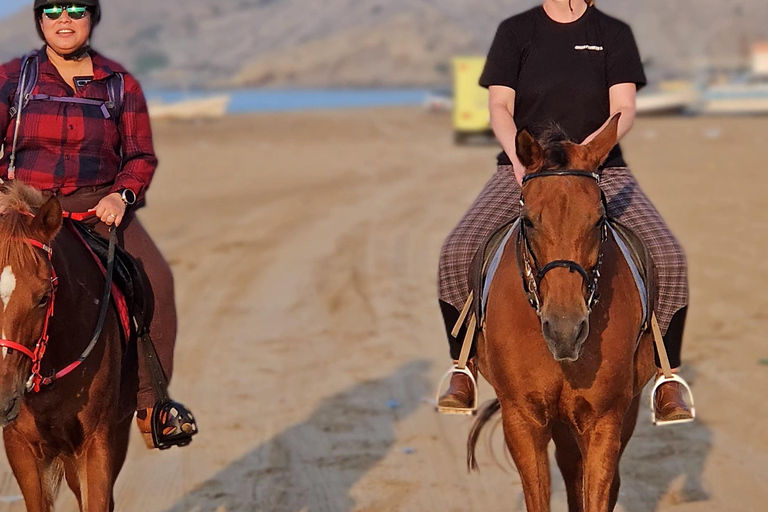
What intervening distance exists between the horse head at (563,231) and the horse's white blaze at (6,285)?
6.87ft

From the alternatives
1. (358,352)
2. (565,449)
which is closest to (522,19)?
(565,449)

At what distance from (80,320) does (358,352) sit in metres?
5.95

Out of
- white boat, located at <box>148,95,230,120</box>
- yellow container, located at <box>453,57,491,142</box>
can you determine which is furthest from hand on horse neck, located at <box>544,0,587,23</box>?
white boat, located at <box>148,95,230,120</box>

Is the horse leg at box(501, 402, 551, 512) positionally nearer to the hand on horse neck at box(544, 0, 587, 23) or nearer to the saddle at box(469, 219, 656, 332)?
the saddle at box(469, 219, 656, 332)

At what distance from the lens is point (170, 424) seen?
5836 millimetres

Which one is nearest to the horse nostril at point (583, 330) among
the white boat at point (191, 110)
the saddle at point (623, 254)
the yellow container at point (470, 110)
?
the saddle at point (623, 254)

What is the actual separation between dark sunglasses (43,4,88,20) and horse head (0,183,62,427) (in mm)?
1157

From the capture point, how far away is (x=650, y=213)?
5875mm

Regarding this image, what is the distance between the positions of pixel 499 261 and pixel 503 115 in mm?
787

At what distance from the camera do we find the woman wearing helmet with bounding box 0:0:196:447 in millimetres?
5426

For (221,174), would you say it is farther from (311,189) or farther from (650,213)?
(650,213)

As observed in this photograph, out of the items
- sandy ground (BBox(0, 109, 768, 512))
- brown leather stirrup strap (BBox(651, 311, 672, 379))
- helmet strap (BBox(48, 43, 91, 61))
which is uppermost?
helmet strap (BBox(48, 43, 91, 61))

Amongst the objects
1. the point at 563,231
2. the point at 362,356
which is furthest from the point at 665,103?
the point at 563,231

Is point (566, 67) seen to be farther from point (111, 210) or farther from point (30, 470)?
point (30, 470)
